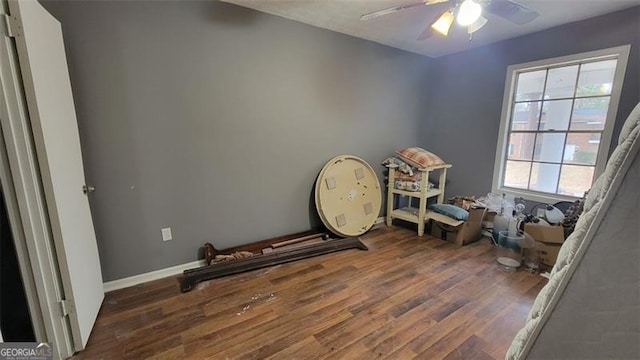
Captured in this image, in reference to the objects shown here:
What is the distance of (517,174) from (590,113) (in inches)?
34.4

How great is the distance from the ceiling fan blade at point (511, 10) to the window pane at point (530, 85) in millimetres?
1402

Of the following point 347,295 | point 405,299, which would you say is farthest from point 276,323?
point 405,299

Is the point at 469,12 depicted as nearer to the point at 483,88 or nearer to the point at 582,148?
the point at 483,88

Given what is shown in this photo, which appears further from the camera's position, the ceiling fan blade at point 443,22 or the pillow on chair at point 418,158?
the pillow on chair at point 418,158

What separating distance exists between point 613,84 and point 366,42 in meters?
2.39

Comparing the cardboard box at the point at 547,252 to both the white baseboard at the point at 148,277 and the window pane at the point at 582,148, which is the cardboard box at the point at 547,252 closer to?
the window pane at the point at 582,148

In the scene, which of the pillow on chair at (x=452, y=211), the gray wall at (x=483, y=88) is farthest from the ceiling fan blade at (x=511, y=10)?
the pillow on chair at (x=452, y=211)

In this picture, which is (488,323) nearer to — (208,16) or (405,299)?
(405,299)

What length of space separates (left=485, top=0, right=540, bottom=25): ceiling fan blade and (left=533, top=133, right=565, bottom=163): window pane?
1596 mm

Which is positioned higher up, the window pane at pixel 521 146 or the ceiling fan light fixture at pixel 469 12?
→ the ceiling fan light fixture at pixel 469 12

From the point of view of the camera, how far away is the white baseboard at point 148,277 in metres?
2.10

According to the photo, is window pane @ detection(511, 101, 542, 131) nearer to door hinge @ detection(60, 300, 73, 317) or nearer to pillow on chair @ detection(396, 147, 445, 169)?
pillow on chair @ detection(396, 147, 445, 169)

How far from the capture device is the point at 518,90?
312cm

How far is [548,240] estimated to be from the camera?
2395mm
